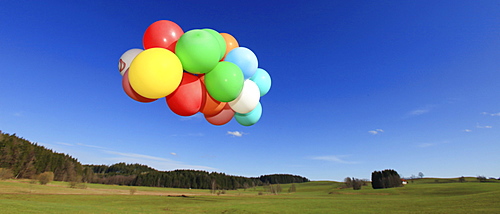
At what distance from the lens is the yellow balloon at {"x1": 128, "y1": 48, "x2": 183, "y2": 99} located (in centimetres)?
409

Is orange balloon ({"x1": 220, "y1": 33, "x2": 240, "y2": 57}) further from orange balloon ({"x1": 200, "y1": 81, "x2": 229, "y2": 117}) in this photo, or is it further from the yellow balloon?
the yellow balloon

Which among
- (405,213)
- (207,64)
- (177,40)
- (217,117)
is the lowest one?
(405,213)

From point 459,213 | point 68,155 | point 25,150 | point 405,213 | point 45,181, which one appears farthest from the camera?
point 68,155

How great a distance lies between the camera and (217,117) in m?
6.00

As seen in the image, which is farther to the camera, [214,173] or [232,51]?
[214,173]

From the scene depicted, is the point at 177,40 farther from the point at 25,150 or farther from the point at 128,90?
the point at 25,150

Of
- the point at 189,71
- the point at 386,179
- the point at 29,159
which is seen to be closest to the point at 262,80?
the point at 189,71

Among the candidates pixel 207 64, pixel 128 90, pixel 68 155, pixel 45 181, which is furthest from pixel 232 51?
pixel 68 155

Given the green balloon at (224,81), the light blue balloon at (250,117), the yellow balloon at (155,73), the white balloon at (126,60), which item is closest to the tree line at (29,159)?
the white balloon at (126,60)

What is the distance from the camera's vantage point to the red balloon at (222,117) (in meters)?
5.96

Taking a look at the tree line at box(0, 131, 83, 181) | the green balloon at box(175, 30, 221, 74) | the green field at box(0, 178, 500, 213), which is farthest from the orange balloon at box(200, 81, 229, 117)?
the tree line at box(0, 131, 83, 181)

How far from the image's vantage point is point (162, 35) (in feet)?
15.8

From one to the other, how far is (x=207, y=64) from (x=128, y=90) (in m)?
1.66

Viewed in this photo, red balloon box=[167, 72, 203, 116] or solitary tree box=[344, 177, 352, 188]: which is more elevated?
red balloon box=[167, 72, 203, 116]
